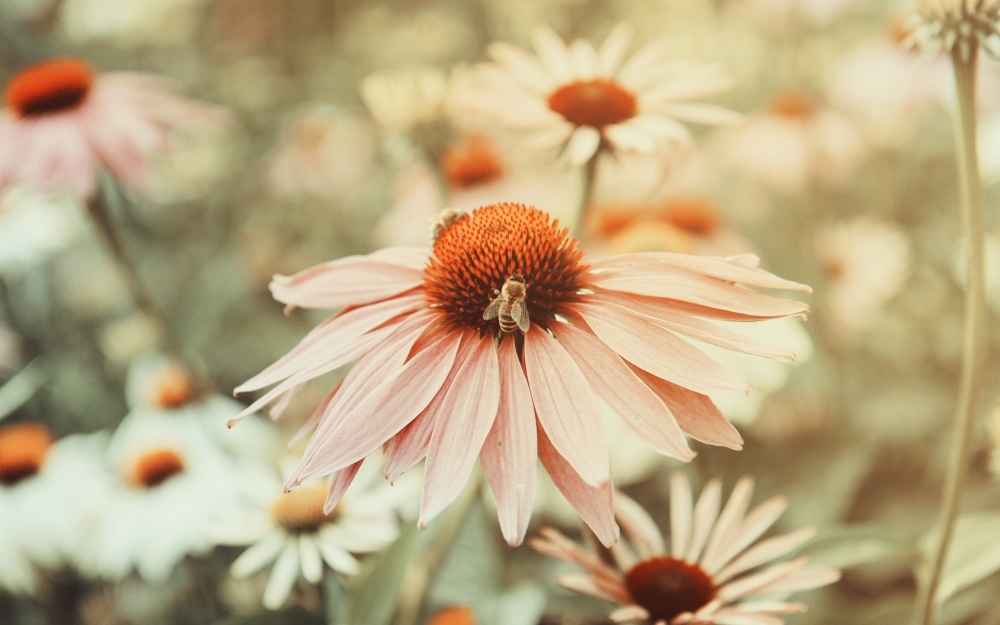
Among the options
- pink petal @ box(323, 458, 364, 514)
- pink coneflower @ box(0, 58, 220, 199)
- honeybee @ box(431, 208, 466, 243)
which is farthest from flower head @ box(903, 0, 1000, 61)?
pink coneflower @ box(0, 58, 220, 199)

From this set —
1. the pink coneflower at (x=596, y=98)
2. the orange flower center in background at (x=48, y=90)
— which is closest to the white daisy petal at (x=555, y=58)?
the pink coneflower at (x=596, y=98)

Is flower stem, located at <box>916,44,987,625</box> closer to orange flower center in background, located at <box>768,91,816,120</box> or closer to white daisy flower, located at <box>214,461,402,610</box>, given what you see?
white daisy flower, located at <box>214,461,402,610</box>

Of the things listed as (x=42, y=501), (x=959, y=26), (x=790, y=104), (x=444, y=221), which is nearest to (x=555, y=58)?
(x=444, y=221)

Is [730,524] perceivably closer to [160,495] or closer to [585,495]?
[585,495]

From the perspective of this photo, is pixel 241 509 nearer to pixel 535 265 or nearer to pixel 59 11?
pixel 535 265

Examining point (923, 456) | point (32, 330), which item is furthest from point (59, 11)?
point (923, 456)

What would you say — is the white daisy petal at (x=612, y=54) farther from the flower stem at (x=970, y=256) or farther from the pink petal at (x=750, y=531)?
the pink petal at (x=750, y=531)
